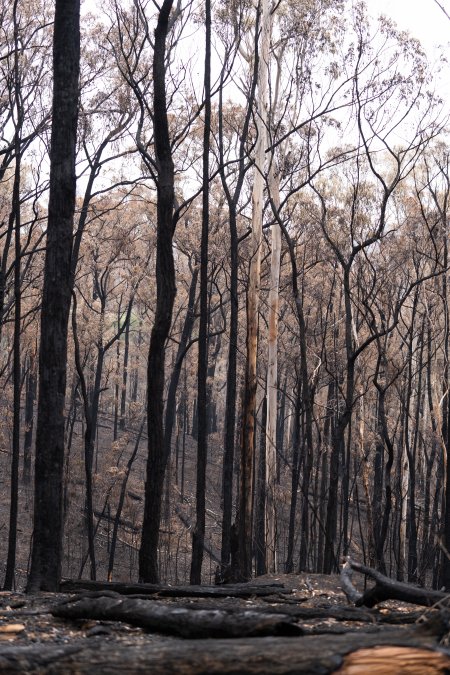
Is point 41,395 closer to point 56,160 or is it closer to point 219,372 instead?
point 56,160

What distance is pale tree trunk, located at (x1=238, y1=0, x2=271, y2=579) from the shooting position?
1246cm

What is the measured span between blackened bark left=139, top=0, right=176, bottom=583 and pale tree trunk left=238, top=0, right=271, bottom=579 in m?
3.00

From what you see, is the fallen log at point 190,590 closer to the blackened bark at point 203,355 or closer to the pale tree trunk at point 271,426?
the blackened bark at point 203,355

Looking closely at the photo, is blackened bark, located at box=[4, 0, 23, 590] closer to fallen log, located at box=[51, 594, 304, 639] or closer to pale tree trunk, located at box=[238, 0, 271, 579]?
pale tree trunk, located at box=[238, 0, 271, 579]

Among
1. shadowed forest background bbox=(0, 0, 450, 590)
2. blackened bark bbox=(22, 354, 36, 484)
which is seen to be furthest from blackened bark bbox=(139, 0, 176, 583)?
blackened bark bbox=(22, 354, 36, 484)

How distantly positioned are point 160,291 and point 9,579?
5907mm

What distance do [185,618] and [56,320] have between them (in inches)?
158

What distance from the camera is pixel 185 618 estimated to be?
3.79 meters

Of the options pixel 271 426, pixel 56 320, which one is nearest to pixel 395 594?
pixel 56 320

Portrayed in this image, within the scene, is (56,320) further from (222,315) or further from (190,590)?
(222,315)

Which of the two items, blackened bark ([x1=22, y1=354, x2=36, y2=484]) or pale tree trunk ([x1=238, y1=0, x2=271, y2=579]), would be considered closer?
pale tree trunk ([x1=238, y1=0, x2=271, y2=579])

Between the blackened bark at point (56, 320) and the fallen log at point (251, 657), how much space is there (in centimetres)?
427

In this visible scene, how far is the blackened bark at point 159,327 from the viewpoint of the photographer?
879cm

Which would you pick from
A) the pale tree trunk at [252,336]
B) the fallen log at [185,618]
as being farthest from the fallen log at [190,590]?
the pale tree trunk at [252,336]
